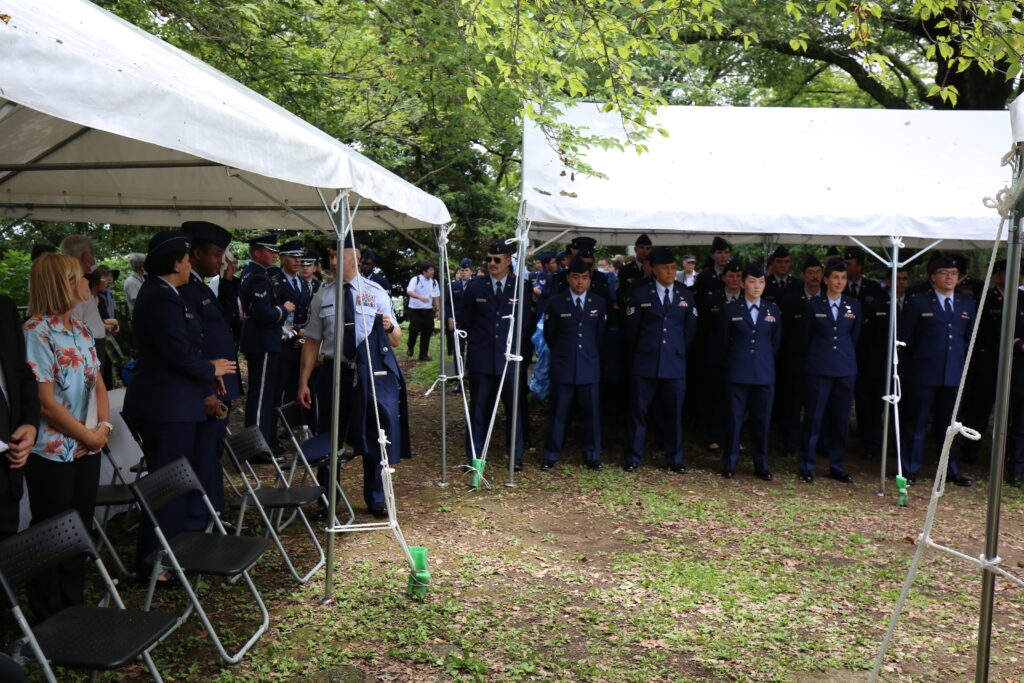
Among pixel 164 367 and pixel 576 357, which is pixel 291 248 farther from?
pixel 164 367

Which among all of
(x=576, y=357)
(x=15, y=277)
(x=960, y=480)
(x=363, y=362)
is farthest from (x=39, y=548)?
(x=15, y=277)

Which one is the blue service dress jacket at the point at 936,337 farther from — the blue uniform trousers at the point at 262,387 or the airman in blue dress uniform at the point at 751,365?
the blue uniform trousers at the point at 262,387

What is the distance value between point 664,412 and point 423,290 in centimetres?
841

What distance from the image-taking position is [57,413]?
145 inches

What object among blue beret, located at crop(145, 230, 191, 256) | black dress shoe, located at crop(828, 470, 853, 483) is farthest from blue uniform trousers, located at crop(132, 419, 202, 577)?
black dress shoe, located at crop(828, 470, 853, 483)

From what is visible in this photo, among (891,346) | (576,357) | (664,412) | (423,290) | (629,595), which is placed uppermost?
(423,290)

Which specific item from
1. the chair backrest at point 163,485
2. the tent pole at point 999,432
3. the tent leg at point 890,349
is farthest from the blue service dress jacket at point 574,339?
the tent pole at point 999,432

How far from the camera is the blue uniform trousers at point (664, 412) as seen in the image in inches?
312

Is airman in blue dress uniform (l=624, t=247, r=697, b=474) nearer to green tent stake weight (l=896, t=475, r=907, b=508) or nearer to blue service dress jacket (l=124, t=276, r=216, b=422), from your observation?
green tent stake weight (l=896, t=475, r=907, b=508)

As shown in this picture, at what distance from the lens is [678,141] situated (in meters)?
8.11

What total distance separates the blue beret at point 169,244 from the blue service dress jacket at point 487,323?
3612 mm

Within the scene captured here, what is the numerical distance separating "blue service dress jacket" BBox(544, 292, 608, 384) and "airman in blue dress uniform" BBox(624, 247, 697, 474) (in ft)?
1.26

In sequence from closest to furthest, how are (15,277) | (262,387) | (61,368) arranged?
1. (61,368)
2. (262,387)
3. (15,277)

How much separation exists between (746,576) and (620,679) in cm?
172
